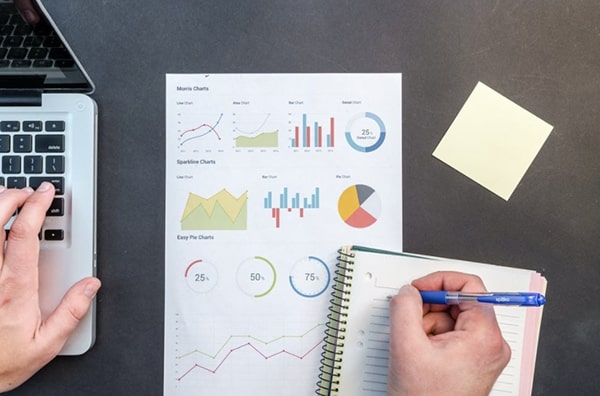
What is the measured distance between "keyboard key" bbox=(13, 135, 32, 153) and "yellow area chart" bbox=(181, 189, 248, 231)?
192 mm

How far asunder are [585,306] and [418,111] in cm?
31

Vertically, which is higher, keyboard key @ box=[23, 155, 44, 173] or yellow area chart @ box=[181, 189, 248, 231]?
keyboard key @ box=[23, 155, 44, 173]

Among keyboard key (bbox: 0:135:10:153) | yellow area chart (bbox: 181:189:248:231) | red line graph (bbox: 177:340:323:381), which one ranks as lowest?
red line graph (bbox: 177:340:323:381)

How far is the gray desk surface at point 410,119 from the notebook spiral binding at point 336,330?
9 cm

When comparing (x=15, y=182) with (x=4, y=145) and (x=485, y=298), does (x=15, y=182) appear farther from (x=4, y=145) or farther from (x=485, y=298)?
(x=485, y=298)

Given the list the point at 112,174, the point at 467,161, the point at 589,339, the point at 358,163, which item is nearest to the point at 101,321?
the point at 112,174

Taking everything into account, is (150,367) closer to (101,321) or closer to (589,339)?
(101,321)

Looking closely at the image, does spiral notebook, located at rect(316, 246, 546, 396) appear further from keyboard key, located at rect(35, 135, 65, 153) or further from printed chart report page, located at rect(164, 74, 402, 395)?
keyboard key, located at rect(35, 135, 65, 153)

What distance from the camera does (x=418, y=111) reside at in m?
0.69

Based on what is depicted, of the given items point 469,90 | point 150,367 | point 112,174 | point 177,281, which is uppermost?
point 469,90

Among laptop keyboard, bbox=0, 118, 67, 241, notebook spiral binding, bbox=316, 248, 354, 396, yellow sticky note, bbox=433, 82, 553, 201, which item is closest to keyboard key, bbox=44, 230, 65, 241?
laptop keyboard, bbox=0, 118, 67, 241

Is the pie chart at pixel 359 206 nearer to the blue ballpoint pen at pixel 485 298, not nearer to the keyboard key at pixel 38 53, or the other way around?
the blue ballpoint pen at pixel 485 298

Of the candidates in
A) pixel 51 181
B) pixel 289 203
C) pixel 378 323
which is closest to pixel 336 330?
pixel 378 323

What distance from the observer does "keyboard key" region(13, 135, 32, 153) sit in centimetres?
65
